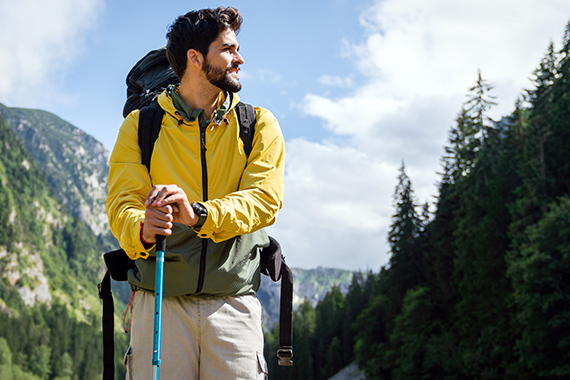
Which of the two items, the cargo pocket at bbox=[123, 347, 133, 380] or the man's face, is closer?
the cargo pocket at bbox=[123, 347, 133, 380]

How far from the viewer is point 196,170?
3654 mm

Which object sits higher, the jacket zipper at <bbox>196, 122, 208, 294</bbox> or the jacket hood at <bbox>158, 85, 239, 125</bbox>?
the jacket hood at <bbox>158, 85, 239, 125</bbox>

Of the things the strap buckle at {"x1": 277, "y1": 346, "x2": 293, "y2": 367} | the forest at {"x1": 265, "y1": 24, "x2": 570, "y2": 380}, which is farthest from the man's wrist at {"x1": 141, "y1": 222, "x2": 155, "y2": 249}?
the forest at {"x1": 265, "y1": 24, "x2": 570, "y2": 380}

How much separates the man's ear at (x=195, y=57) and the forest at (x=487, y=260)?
3293 centimetres

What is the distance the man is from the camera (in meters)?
3.45

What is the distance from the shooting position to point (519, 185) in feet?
148

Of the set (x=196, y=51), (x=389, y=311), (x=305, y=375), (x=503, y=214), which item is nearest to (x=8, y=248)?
(x=305, y=375)

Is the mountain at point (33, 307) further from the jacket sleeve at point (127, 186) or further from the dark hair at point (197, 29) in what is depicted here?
the dark hair at point (197, 29)

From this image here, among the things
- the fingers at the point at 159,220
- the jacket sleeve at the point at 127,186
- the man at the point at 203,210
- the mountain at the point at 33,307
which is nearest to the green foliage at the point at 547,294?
the man at the point at 203,210

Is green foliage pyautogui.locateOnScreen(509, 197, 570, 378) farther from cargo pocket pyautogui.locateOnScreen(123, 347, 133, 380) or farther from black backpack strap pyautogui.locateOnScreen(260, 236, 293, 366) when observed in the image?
cargo pocket pyautogui.locateOnScreen(123, 347, 133, 380)

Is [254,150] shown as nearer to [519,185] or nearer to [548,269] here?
[548,269]

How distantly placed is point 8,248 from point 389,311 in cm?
13723

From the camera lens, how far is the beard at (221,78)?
3720 millimetres

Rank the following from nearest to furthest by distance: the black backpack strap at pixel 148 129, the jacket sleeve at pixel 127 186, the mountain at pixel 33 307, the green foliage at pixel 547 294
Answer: the jacket sleeve at pixel 127 186, the black backpack strap at pixel 148 129, the green foliage at pixel 547 294, the mountain at pixel 33 307
